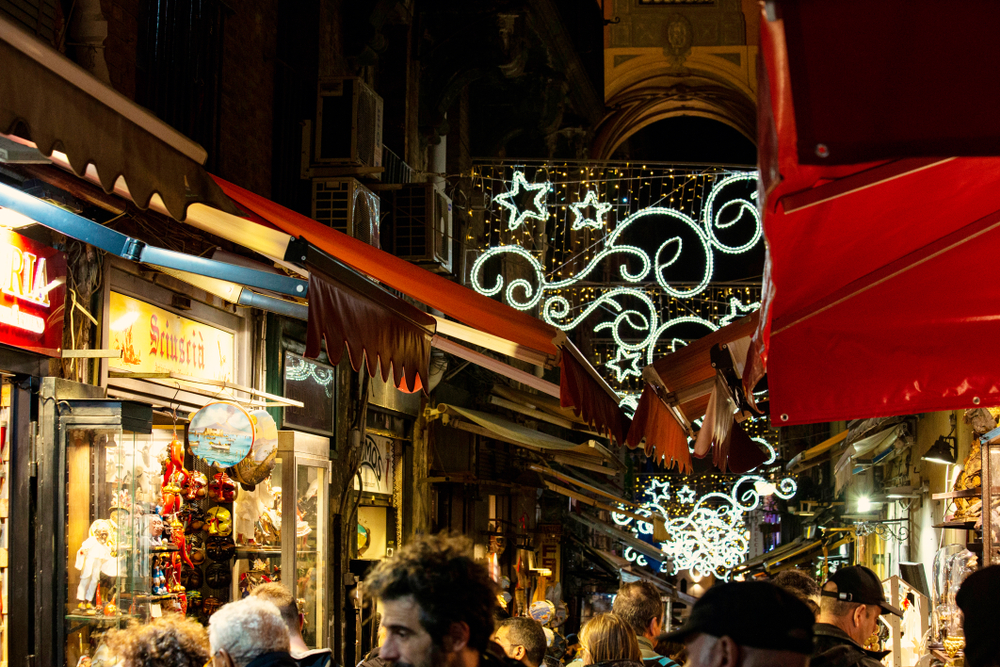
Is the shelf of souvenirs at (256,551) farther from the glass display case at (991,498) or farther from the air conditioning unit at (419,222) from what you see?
the glass display case at (991,498)

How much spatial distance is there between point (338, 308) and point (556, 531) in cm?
1569

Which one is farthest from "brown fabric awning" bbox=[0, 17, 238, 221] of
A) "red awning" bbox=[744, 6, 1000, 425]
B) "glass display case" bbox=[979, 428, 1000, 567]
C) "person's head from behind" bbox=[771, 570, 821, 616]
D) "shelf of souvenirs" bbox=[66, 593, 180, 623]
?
"glass display case" bbox=[979, 428, 1000, 567]

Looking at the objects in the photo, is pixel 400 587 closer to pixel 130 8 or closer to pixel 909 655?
pixel 130 8

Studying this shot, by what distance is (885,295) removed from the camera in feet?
14.1

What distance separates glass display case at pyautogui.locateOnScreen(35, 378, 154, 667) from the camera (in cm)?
601

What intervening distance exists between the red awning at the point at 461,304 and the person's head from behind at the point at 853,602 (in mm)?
2046

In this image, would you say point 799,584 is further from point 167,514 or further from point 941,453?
point 941,453

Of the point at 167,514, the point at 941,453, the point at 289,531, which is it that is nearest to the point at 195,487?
the point at 167,514

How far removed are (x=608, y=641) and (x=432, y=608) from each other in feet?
9.29

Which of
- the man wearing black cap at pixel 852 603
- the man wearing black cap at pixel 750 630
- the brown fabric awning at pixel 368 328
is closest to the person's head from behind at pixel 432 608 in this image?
the man wearing black cap at pixel 750 630

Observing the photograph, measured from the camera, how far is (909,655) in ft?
40.0

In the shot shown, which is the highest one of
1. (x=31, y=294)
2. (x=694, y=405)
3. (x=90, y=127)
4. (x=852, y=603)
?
(x=90, y=127)

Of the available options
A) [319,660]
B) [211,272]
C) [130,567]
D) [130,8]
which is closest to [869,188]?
[319,660]

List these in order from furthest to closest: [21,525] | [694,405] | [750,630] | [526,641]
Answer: [694,405] → [526,641] → [21,525] → [750,630]
